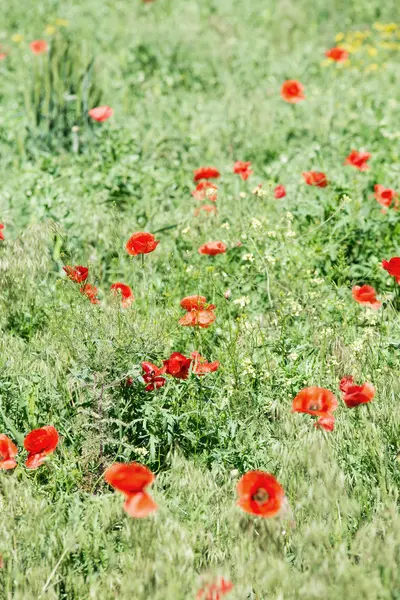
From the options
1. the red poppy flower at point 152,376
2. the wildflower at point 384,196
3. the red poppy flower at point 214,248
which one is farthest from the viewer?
the wildflower at point 384,196

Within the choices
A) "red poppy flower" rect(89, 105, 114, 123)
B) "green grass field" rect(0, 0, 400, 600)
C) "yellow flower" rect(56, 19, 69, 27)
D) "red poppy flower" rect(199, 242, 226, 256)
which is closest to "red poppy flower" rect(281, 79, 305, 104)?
"green grass field" rect(0, 0, 400, 600)

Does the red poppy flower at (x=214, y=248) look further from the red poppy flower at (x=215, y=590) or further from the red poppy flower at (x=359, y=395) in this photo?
the red poppy flower at (x=215, y=590)

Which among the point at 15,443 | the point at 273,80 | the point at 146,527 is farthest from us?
the point at 273,80

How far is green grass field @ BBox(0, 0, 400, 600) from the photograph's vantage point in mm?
1875

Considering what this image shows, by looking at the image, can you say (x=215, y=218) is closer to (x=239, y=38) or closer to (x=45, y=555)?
(x=45, y=555)

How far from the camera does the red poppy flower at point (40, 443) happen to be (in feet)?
6.93

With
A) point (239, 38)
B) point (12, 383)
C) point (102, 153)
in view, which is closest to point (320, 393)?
point (12, 383)

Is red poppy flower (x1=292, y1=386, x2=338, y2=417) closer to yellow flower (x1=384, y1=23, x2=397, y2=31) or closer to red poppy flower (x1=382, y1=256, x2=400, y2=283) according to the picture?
red poppy flower (x1=382, y1=256, x2=400, y2=283)

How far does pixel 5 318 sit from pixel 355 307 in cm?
144

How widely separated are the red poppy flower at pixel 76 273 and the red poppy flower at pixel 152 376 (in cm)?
44

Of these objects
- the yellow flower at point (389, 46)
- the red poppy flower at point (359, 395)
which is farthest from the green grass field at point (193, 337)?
the yellow flower at point (389, 46)

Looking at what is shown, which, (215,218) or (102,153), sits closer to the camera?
(215,218)

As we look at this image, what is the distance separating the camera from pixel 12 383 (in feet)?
7.99

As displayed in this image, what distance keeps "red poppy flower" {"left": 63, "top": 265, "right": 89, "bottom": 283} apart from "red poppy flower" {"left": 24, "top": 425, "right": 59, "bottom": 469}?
0.57 m
